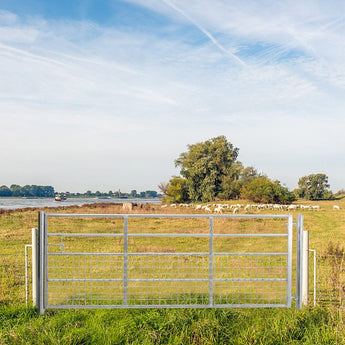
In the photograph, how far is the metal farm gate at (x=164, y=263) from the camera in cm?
530

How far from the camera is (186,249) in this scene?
1320 cm

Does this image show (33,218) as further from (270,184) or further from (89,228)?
(270,184)

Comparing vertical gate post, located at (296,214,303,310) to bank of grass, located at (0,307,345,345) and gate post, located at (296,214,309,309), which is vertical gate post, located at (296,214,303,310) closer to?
gate post, located at (296,214,309,309)

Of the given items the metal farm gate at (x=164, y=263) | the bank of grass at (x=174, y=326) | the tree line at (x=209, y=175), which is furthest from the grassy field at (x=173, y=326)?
the tree line at (x=209, y=175)

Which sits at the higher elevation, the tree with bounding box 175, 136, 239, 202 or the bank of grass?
the tree with bounding box 175, 136, 239, 202

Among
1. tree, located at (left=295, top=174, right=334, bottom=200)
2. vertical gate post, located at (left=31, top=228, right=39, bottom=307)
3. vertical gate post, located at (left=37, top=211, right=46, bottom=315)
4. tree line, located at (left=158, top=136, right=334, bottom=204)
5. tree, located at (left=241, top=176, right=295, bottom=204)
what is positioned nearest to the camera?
vertical gate post, located at (left=37, top=211, right=46, bottom=315)

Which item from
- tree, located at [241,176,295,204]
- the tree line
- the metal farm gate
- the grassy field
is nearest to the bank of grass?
the grassy field

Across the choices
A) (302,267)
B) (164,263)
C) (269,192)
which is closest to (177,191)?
(269,192)

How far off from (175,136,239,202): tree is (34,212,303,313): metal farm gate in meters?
29.2

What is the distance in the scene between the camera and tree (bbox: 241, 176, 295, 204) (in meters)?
41.0

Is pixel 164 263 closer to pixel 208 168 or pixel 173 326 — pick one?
pixel 173 326

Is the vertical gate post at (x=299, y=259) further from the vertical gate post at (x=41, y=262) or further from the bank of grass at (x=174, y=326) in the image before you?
the vertical gate post at (x=41, y=262)

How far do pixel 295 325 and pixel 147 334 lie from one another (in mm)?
1851

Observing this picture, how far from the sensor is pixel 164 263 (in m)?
10.4
